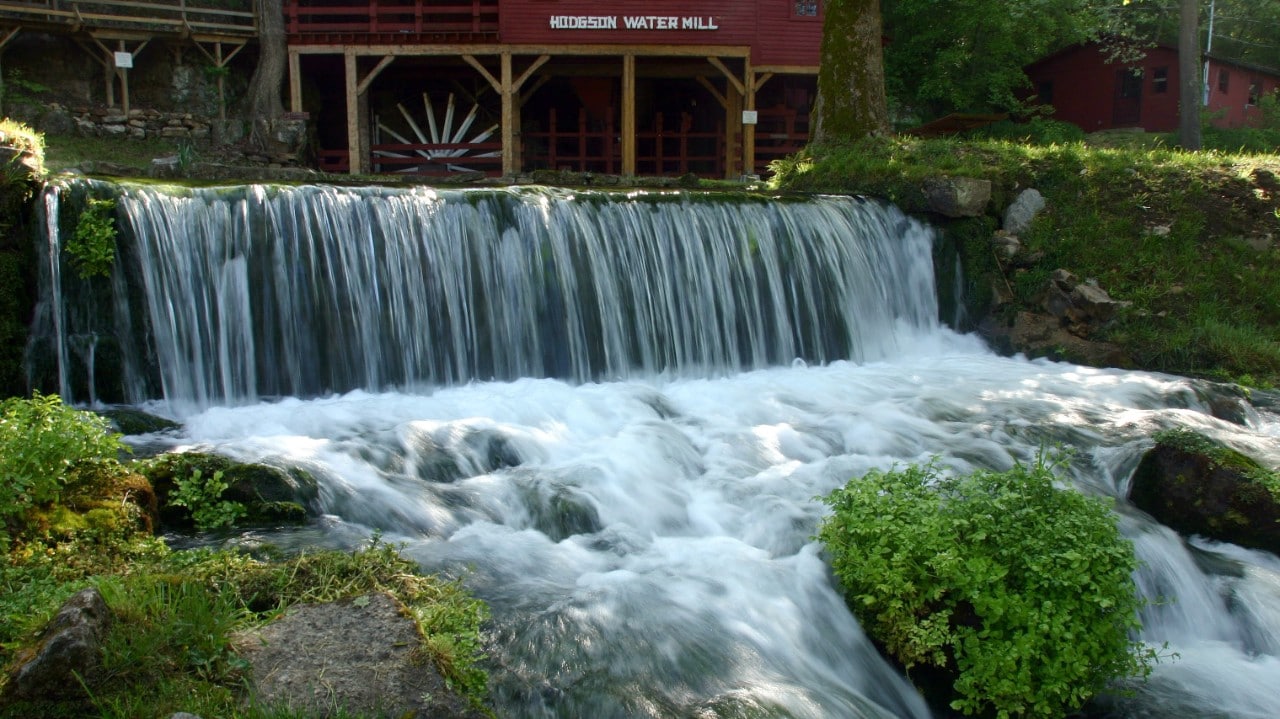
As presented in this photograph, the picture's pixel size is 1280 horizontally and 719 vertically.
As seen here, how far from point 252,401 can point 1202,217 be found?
11700 mm

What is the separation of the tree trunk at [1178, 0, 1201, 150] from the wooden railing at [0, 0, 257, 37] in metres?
21.2

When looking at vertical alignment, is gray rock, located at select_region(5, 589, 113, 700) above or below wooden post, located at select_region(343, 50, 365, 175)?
below

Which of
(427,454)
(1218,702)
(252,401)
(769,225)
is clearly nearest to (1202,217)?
(769,225)

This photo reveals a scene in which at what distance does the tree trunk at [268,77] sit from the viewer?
2197 cm

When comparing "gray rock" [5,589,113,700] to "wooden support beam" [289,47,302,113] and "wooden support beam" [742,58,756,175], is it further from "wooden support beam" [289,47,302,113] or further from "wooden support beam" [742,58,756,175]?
"wooden support beam" [289,47,302,113]

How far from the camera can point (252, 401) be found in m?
8.98

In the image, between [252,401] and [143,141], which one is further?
[143,141]

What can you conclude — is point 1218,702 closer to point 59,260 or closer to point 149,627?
point 149,627

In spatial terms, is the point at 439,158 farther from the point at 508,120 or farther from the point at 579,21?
the point at 579,21

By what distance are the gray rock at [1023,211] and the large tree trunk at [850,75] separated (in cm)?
390

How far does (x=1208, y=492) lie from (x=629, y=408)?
455 cm

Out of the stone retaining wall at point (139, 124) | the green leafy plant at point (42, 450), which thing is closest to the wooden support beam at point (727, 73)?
the stone retaining wall at point (139, 124)

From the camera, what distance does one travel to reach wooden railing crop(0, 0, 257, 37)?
21.3 m

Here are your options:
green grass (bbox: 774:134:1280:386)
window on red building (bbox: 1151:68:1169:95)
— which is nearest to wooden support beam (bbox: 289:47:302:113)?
green grass (bbox: 774:134:1280:386)
